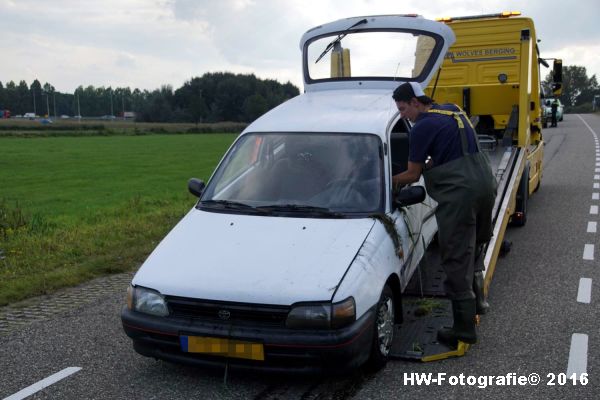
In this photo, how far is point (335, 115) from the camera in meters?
6.01

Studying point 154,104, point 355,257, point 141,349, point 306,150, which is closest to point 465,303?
point 355,257

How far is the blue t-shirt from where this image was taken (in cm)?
487

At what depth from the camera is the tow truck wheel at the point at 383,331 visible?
4543mm

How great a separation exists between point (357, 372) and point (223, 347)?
3.64 ft

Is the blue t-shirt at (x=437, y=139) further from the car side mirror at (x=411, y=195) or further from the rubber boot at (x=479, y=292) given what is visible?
the rubber boot at (x=479, y=292)

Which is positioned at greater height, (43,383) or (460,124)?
(460,124)

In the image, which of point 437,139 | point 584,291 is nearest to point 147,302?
point 437,139

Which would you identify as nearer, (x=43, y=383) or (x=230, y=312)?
(x=230, y=312)

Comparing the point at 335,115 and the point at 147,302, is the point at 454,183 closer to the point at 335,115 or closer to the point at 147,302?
the point at 335,115

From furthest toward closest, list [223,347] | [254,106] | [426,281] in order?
[254,106] → [426,281] → [223,347]

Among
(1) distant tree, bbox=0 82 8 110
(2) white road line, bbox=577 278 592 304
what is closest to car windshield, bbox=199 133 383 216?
(2) white road line, bbox=577 278 592 304

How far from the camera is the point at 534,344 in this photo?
5230 millimetres

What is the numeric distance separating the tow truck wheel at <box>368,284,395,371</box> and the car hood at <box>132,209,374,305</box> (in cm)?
46

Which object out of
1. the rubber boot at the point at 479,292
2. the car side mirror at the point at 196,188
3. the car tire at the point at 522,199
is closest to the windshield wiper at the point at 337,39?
the car side mirror at the point at 196,188
